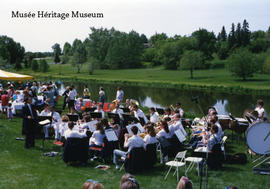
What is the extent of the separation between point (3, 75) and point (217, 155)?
13728 millimetres

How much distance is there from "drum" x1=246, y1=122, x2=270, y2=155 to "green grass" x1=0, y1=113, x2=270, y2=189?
935 mm

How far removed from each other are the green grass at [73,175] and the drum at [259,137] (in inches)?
36.8

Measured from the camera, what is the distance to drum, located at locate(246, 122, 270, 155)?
959 cm

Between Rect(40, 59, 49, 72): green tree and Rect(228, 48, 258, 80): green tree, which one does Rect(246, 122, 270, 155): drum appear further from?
Rect(40, 59, 49, 72): green tree

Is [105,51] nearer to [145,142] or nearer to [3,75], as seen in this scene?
[3,75]

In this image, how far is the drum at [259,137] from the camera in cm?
959

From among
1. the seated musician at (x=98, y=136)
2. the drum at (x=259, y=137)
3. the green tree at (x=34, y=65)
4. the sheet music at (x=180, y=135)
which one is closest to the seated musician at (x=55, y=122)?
the seated musician at (x=98, y=136)

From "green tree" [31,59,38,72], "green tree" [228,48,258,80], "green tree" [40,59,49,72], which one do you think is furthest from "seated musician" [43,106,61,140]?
"green tree" [31,59,38,72]

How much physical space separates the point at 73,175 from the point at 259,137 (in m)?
6.13

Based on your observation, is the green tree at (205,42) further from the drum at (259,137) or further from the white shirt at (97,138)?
the drum at (259,137)

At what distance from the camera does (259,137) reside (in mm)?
9625

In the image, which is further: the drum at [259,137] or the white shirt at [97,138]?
the white shirt at [97,138]

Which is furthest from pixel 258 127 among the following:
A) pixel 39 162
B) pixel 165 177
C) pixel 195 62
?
pixel 195 62

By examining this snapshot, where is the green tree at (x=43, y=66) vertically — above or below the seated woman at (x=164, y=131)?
above
